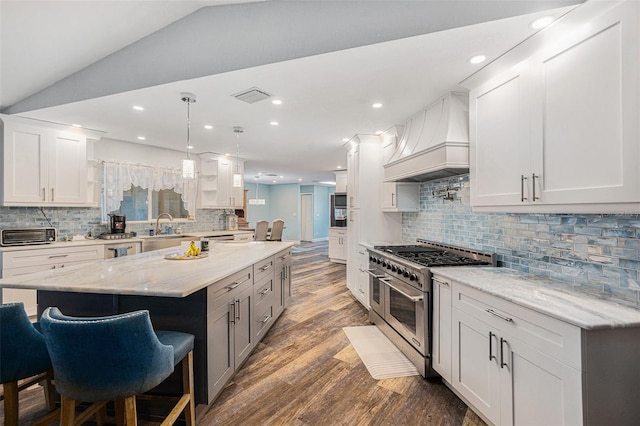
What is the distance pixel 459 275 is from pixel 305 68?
1970 millimetres

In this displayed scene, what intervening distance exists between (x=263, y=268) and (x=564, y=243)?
2499 millimetres

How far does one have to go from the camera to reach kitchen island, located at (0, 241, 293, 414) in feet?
5.76

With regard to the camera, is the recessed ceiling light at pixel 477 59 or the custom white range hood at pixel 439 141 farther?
the custom white range hood at pixel 439 141

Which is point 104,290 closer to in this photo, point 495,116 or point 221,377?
point 221,377

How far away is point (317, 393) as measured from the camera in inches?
86.5

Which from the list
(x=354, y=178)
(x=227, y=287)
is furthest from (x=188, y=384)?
(x=354, y=178)

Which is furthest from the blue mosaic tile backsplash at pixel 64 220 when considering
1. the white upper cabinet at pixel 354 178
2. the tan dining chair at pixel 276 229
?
the white upper cabinet at pixel 354 178

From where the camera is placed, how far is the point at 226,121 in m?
3.65

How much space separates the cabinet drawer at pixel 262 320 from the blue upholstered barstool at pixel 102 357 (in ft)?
4.84

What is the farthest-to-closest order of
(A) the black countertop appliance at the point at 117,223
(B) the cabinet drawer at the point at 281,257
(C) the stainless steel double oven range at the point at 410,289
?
(A) the black countertop appliance at the point at 117,223
(B) the cabinet drawer at the point at 281,257
(C) the stainless steel double oven range at the point at 410,289

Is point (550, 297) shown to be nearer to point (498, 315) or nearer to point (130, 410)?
point (498, 315)

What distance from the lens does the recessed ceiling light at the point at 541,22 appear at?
1.60m

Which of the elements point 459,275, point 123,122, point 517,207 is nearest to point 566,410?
point 459,275

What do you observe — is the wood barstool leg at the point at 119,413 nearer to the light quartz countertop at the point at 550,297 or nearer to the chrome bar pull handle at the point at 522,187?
the light quartz countertop at the point at 550,297
